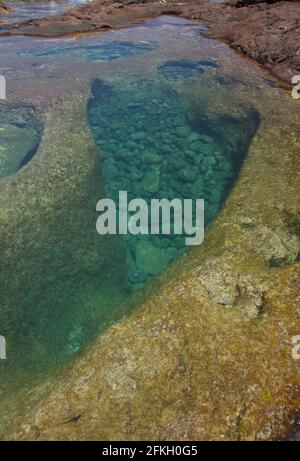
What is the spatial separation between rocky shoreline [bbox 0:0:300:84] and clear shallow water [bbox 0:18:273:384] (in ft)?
4.25

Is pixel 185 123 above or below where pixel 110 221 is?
above

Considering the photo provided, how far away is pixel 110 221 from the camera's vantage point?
32.0ft

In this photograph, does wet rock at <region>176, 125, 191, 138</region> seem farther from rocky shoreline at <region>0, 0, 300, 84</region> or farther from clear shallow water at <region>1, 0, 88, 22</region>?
clear shallow water at <region>1, 0, 88, 22</region>

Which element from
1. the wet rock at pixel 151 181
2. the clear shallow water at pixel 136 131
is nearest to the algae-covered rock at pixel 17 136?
the clear shallow water at pixel 136 131

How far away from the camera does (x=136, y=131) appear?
12.9 m

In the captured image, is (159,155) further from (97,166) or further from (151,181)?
(97,166)

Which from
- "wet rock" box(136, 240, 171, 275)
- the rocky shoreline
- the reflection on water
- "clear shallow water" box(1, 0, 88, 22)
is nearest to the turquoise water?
"wet rock" box(136, 240, 171, 275)

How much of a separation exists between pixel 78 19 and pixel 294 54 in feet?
58.0

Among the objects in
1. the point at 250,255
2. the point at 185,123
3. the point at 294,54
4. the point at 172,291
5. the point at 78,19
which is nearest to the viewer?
the point at 172,291

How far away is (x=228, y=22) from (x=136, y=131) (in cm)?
1565

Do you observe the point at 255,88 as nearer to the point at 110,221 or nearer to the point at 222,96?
the point at 222,96

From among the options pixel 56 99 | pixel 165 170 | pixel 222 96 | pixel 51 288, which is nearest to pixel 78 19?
pixel 56 99

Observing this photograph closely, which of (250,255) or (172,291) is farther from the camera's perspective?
(250,255)
